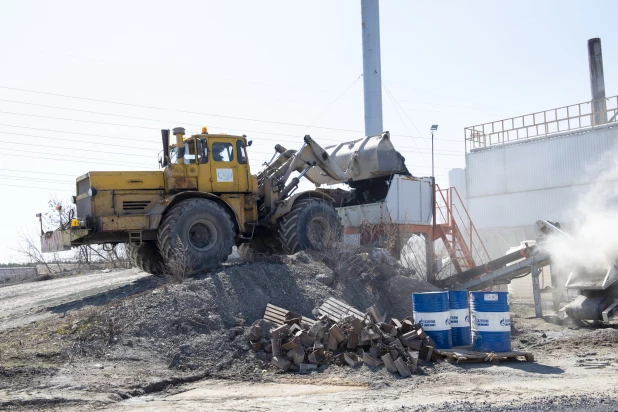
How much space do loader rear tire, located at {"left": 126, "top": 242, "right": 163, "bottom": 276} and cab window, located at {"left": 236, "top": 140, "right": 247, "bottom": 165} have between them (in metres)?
2.63

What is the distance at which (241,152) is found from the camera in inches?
580

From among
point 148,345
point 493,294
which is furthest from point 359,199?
point 148,345

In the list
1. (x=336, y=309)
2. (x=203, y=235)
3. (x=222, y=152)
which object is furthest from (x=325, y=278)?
(x=222, y=152)

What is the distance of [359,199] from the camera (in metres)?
19.7

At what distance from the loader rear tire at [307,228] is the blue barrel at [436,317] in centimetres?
420

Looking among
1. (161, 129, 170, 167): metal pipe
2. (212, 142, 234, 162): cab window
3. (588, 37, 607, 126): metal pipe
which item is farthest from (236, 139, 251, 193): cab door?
(588, 37, 607, 126): metal pipe

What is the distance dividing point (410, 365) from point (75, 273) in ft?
52.5

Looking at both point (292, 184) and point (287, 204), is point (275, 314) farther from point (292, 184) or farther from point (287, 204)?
point (292, 184)

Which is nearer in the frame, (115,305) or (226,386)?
(226,386)

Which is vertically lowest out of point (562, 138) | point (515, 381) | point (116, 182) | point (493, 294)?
point (515, 381)

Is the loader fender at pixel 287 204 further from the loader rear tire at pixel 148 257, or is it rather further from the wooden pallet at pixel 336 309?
the wooden pallet at pixel 336 309

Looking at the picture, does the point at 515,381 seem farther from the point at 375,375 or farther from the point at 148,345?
the point at 148,345

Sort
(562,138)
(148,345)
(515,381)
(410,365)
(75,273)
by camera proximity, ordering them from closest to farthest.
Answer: (515,381) → (410,365) → (148,345) → (75,273) → (562,138)

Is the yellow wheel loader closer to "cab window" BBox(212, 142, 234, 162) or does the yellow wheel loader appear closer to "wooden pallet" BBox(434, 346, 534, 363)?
"cab window" BBox(212, 142, 234, 162)
